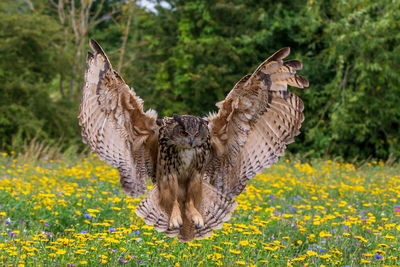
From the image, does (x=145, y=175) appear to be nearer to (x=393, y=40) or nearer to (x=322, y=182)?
(x=322, y=182)

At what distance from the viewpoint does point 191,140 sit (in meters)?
3.54

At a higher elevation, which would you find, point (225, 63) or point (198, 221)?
point (225, 63)

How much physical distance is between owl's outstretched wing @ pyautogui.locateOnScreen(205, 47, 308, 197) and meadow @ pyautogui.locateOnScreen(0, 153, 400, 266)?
1.67 feet

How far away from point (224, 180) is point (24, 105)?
1030 cm

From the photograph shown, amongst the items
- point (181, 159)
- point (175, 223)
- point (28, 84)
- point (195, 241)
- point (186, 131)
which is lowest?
point (28, 84)

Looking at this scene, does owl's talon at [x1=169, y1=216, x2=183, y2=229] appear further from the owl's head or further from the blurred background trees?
the blurred background trees

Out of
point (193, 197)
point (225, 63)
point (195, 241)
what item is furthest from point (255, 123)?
point (225, 63)

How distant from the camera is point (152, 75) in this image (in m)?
17.1

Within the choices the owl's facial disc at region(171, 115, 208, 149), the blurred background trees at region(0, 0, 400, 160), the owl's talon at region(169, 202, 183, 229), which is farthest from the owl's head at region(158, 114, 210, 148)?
the blurred background trees at region(0, 0, 400, 160)

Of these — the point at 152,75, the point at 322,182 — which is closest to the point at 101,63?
the point at 322,182

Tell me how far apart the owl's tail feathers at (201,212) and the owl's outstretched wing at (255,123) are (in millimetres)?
142

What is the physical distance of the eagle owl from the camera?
3.45 meters

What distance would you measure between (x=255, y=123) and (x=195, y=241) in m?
1.27

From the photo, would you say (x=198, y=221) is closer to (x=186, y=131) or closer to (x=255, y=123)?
(x=186, y=131)
